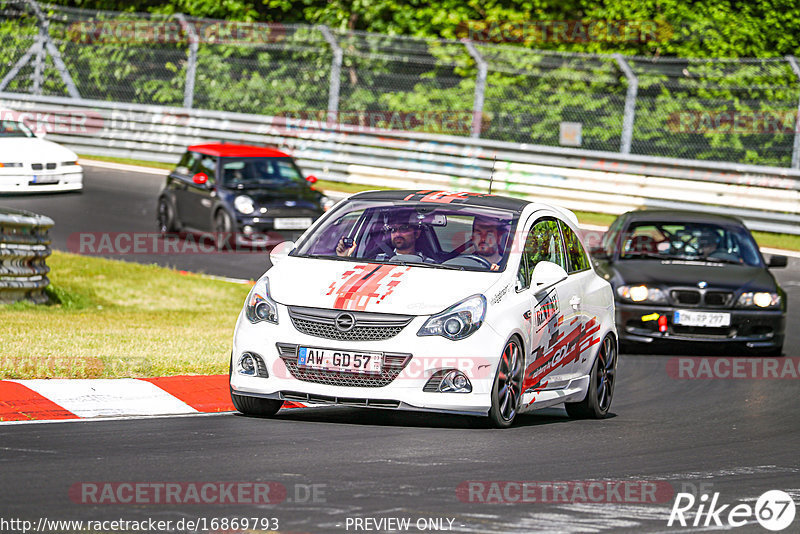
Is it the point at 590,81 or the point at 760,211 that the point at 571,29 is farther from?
the point at 760,211

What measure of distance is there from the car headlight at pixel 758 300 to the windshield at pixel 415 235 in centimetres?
524

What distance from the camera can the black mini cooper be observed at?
21.2 meters

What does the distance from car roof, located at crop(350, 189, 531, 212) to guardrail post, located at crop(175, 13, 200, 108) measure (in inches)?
753

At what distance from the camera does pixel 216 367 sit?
1161 centimetres

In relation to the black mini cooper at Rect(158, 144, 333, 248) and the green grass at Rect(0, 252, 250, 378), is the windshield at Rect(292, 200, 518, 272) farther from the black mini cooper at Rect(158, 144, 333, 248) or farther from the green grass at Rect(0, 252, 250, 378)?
the black mini cooper at Rect(158, 144, 333, 248)

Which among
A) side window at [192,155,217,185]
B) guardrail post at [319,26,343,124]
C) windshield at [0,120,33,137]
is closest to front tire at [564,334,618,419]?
side window at [192,155,217,185]

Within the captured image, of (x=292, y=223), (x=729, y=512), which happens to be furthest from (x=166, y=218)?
(x=729, y=512)

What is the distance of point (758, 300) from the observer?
14.8 m

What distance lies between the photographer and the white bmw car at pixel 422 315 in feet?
29.0

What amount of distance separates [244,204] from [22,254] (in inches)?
243

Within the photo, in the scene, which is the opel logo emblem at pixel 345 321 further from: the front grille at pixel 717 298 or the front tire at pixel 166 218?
the front tire at pixel 166 218

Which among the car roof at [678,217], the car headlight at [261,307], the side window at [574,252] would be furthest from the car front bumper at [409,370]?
the car roof at [678,217]

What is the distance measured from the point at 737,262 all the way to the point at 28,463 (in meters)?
9.77

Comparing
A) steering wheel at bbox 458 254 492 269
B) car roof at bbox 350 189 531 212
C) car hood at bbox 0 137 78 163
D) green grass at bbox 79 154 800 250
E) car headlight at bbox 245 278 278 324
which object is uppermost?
car roof at bbox 350 189 531 212
